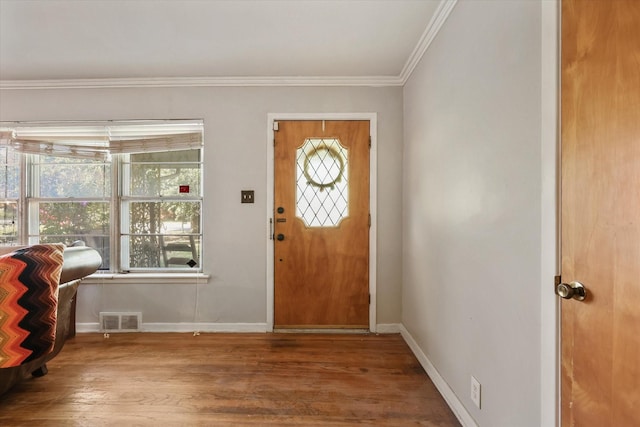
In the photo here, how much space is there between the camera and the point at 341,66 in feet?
8.54

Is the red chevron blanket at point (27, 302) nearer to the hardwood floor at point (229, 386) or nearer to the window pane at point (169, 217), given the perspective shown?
the hardwood floor at point (229, 386)

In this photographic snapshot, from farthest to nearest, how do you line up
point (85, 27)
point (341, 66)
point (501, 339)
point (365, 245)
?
point (365, 245) < point (341, 66) < point (85, 27) < point (501, 339)

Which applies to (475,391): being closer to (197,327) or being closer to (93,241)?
(197,327)

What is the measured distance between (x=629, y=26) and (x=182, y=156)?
305 centimetres

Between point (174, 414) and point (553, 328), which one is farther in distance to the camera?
point (174, 414)

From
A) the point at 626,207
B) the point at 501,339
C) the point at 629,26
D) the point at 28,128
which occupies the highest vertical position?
the point at 28,128

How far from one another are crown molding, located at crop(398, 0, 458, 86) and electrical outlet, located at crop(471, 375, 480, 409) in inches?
80.9

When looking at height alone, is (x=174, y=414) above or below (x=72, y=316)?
below

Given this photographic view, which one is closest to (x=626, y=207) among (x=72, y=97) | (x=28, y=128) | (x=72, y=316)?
(x=72, y=316)

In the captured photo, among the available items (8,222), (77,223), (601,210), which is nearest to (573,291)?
(601,210)

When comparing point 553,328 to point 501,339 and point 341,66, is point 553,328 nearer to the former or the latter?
point 501,339

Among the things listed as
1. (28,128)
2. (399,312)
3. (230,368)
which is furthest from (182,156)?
(399,312)

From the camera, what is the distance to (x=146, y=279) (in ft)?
9.47

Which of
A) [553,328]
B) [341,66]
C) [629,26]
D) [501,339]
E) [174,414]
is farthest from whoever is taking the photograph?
[341,66]
